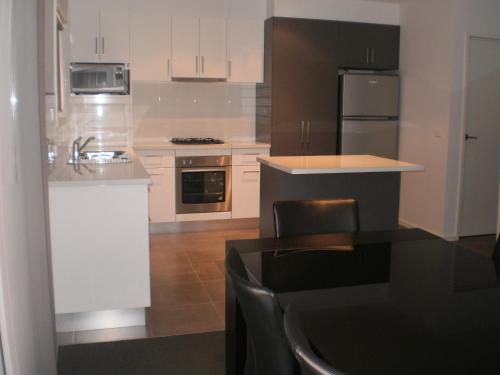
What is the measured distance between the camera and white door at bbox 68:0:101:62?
5195 mm

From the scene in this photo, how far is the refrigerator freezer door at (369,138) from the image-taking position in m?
5.77

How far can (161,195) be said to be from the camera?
552 centimetres

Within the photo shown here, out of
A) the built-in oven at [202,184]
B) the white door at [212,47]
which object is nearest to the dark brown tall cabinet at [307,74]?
the white door at [212,47]

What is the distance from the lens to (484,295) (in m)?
1.65

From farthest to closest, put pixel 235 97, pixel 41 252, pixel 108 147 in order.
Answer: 1. pixel 235 97
2. pixel 108 147
3. pixel 41 252

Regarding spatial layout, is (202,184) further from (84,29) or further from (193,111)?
(84,29)

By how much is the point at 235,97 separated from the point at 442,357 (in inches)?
204

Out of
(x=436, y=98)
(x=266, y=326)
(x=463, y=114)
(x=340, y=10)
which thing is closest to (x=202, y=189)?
(x=340, y=10)

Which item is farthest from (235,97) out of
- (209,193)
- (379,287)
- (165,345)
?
(379,287)

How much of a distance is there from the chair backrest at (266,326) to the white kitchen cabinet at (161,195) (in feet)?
13.8

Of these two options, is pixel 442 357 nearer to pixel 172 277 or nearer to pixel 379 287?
pixel 379 287

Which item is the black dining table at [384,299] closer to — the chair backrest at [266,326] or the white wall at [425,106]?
the chair backrest at [266,326]

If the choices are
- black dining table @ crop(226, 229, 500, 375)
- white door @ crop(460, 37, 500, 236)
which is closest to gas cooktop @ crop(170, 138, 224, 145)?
white door @ crop(460, 37, 500, 236)

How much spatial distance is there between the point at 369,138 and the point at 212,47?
1.97 meters
